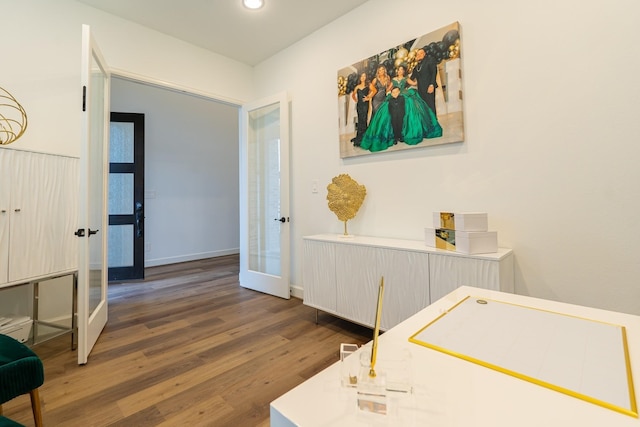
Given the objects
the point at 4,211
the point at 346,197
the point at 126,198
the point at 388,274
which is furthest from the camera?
the point at 126,198

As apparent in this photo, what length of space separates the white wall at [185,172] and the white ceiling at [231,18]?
1.71 meters

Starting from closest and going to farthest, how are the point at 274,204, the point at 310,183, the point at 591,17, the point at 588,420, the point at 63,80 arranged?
1. the point at 588,420
2. the point at 591,17
3. the point at 63,80
4. the point at 310,183
5. the point at 274,204

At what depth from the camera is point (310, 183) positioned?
3211mm

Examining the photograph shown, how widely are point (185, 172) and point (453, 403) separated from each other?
5.60 metres

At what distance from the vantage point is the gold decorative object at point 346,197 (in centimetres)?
263

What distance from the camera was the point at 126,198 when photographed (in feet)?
14.4

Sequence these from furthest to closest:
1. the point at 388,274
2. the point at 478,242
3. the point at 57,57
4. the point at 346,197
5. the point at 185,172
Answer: the point at 185,172 < the point at 346,197 < the point at 57,57 < the point at 388,274 < the point at 478,242

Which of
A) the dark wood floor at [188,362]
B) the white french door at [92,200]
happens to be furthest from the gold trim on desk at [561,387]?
the white french door at [92,200]

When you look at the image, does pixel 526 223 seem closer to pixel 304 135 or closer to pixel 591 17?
pixel 591 17

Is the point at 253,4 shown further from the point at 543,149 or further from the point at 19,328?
the point at 19,328

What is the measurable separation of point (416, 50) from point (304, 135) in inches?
55.4

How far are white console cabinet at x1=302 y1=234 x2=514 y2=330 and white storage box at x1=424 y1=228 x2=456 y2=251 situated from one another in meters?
0.05

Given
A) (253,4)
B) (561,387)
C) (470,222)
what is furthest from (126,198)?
(561,387)

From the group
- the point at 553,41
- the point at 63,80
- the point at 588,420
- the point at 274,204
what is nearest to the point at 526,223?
the point at 553,41
